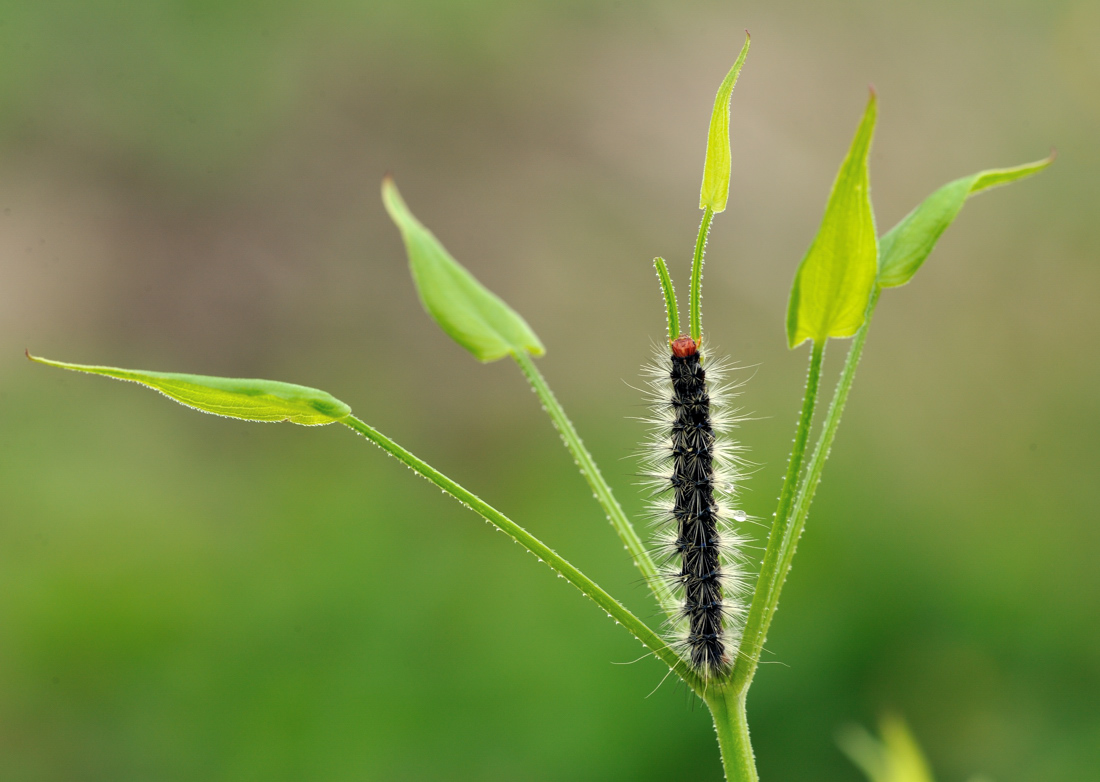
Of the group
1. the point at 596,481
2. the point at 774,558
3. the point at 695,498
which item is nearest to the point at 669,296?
the point at 596,481

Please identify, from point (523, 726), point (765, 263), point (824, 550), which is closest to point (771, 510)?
point (824, 550)

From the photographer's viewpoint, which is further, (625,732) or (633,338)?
(633,338)

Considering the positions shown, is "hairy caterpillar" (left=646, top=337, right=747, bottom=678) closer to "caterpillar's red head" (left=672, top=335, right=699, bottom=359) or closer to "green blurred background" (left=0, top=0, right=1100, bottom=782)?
"caterpillar's red head" (left=672, top=335, right=699, bottom=359)

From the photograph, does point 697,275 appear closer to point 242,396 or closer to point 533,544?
point 533,544

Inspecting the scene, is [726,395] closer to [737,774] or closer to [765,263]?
[737,774]

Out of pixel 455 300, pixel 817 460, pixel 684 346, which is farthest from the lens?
pixel 684 346

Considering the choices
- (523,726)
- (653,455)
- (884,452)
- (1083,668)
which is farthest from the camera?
(884,452)

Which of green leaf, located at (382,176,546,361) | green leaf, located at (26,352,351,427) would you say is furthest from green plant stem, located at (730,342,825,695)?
green leaf, located at (26,352,351,427)
